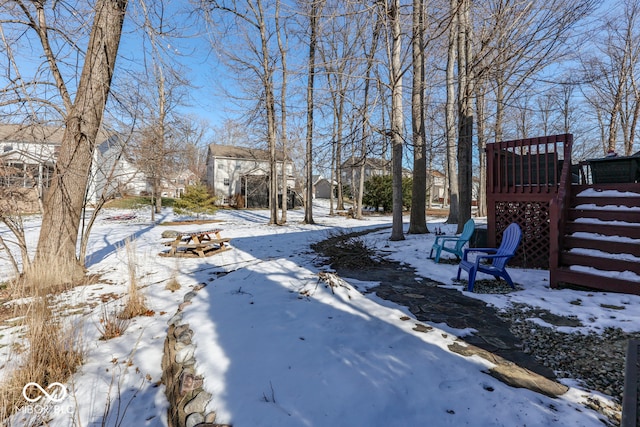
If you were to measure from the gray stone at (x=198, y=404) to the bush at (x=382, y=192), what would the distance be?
21379mm

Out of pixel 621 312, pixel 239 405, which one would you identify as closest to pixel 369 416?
pixel 239 405

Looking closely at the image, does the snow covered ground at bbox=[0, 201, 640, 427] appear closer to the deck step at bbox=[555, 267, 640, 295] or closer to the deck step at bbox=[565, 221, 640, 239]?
the deck step at bbox=[555, 267, 640, 295]

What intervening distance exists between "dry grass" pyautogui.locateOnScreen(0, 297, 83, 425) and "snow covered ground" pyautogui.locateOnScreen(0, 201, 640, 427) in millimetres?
99

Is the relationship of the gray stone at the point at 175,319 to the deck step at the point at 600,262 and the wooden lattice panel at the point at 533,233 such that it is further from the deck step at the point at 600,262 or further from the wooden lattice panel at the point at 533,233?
the wooden lattice panel at the point at 533,233

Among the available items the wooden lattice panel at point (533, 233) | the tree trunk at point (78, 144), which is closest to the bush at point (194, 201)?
the tree trunk at point (78, 144)

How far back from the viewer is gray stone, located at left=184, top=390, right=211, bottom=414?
1.79 metres

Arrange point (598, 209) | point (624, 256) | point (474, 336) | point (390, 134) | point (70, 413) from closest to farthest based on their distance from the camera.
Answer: point (70, 413) → point (474, 336) → point (624, 256) → point (598, 209) → point (390, 134)

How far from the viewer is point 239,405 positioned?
1777mm

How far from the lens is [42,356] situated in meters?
2.30

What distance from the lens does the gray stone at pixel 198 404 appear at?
179 cm

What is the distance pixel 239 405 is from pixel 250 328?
1.00 m

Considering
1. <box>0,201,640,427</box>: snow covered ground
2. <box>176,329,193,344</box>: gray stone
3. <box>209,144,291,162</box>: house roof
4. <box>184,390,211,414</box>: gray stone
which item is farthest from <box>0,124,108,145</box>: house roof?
<box>209,144,291,162</box>: house roof

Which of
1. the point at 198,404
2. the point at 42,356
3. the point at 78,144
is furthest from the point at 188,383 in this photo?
the point at 78,144

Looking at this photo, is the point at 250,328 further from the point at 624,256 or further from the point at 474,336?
the point at 624,256
